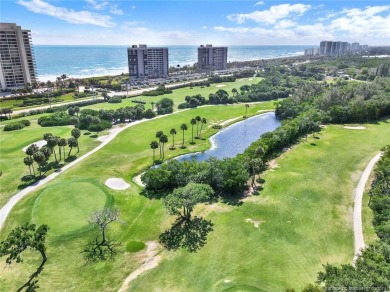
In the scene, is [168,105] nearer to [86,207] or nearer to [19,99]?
[19,99]

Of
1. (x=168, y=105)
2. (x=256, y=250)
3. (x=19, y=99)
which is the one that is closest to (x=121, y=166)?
(x=256, y=250)

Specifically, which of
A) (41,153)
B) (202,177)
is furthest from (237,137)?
(41,153)

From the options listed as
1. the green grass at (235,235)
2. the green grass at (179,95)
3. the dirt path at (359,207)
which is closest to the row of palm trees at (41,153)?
the green grass at (235,235)

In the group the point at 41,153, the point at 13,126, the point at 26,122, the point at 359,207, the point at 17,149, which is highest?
the point at 41,153

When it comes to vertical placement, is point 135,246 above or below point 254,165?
below

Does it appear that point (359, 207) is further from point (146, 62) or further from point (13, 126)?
point (146, 62)

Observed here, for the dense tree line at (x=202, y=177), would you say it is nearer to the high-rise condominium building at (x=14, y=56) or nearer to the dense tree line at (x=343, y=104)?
the dense tree line at (x=343, y=104)
